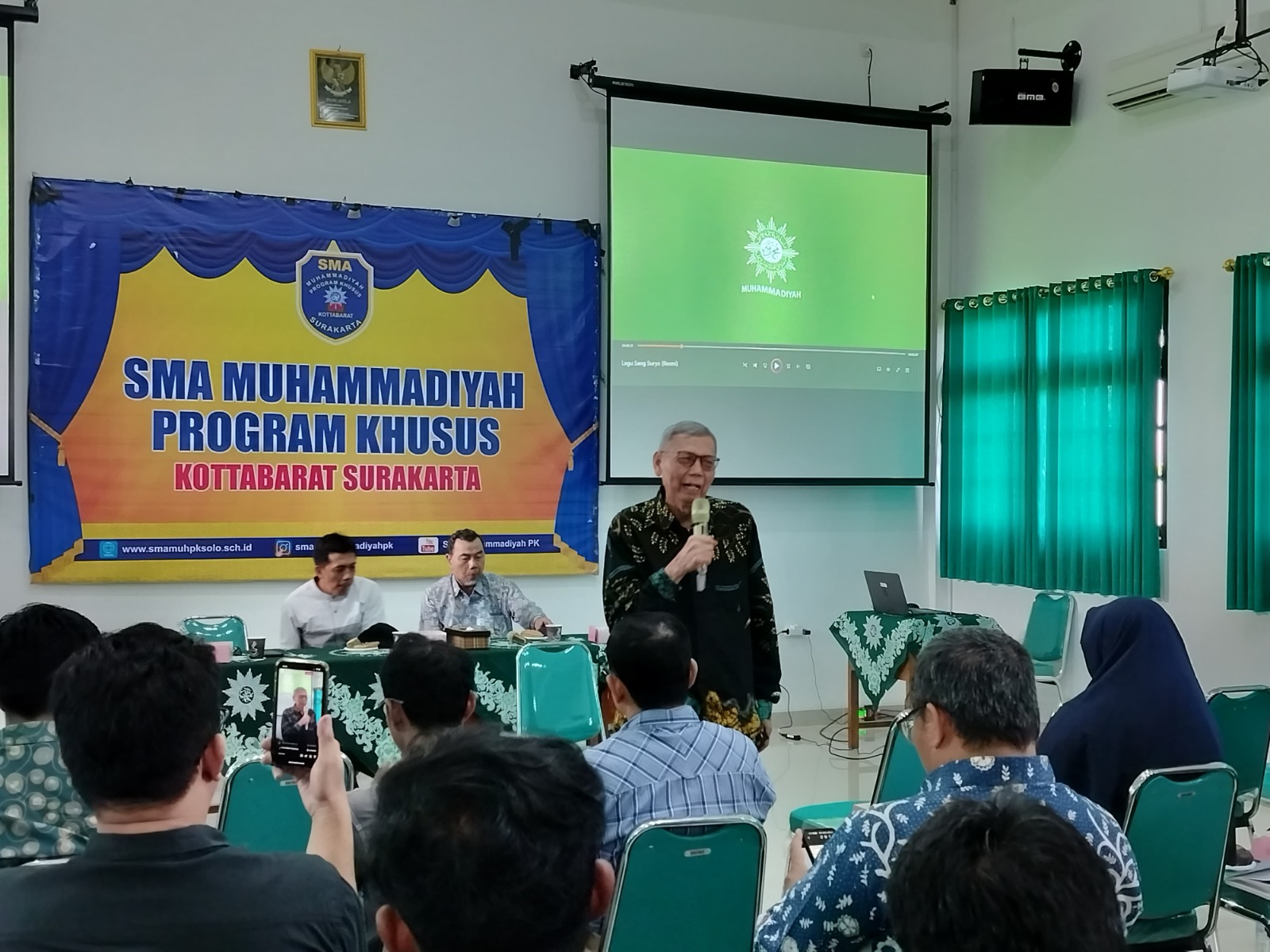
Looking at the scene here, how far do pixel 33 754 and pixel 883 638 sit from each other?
5.18 m

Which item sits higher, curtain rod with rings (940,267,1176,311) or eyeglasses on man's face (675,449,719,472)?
curtain rod with rings (940,267,1176,311)

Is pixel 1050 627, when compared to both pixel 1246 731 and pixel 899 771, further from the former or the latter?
pixel 899 771

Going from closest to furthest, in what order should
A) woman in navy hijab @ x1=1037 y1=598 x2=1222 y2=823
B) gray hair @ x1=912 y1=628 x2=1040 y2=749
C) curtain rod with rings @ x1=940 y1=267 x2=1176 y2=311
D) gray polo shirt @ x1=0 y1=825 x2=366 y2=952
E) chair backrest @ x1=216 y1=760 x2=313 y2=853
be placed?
gray polo shirt @ x1=0 y1=825 x2=366 y2=952, gray hair @ x1=912 y1=628 x2=1040 y2=749, chair backrest @ x1=216 y1=760 x2=313 y2=853, woman in navy hijab @ x1=1037 y1=598 x2=1222 y2=823, curtain rod with rings @ x1=940 y1=267 x2=1176 y2=311

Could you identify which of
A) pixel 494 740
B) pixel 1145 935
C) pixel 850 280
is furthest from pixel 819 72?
pixel 494 740

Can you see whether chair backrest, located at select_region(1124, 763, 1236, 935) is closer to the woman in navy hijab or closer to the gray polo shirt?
the woman in navy hijab

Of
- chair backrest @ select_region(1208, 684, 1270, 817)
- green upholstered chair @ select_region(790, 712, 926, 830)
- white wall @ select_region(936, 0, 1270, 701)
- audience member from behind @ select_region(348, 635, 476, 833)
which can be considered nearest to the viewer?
audience member from behind @ select_region(348, 635, 476, 833)

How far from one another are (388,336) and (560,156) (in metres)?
1.50

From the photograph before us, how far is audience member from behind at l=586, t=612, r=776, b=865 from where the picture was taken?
247 centimetres

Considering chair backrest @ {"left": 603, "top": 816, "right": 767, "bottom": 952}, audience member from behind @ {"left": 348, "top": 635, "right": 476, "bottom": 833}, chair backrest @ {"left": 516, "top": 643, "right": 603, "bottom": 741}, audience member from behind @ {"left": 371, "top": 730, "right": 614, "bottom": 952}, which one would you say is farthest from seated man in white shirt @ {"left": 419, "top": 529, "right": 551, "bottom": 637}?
audience member from behind @ {"left": 371, "top": 730, "right": 614, "bottom": 952}

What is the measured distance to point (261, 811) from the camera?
2.77 m

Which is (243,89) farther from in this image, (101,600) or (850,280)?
(850,280)

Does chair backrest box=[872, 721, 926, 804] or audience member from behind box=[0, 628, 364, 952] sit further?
chair backrest box=[872, 721, 926, 804]

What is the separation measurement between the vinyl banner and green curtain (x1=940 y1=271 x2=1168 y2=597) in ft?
8.04

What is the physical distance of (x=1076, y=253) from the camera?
23.8 ft
